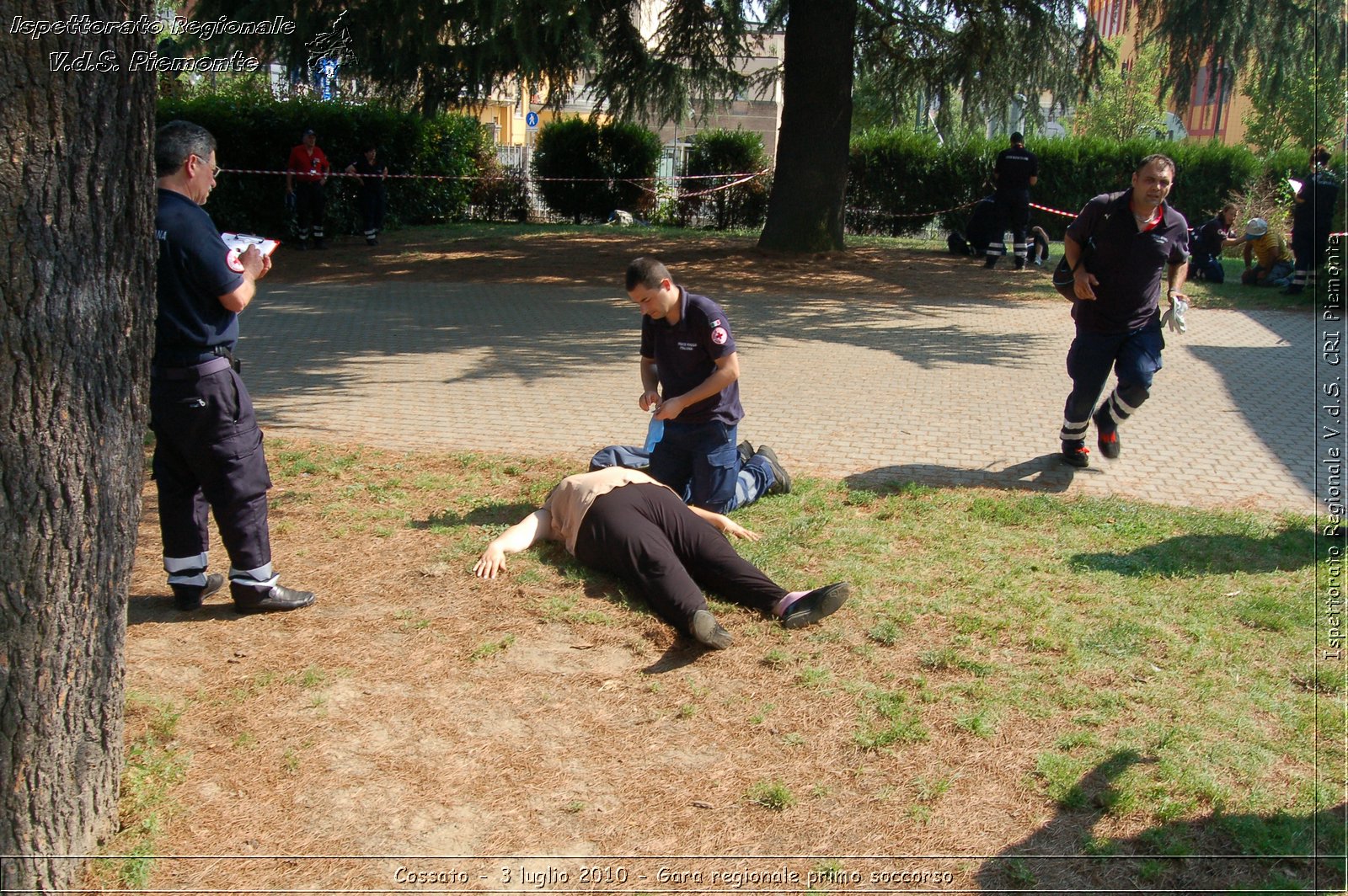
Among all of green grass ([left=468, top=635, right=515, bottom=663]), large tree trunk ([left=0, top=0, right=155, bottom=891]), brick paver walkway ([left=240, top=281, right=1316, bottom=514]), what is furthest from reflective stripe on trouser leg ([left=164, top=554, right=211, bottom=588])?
brick paver walkway ([left=240, top=281, right=1316, bottom=514])

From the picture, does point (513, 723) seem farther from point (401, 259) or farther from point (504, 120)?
point (504, 120)

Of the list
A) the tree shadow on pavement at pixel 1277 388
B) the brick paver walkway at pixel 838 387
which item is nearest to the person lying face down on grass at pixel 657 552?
the brick paver walkway at pixel 838 387

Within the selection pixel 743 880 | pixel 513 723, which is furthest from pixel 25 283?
pixel 743 880

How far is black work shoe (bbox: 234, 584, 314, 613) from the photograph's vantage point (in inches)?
192

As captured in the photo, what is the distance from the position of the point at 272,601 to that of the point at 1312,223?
1579 centimetres

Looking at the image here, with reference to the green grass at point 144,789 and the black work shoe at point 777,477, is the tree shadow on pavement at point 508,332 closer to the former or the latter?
the black work shoe at point 777,477

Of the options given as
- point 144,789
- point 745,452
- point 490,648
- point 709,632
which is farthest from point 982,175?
point 144,789

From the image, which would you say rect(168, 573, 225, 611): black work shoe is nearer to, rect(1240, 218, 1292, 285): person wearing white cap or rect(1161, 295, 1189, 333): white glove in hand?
rect(1161, 295, 1189, 333): white glove in hand

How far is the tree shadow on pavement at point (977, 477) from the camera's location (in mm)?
6910

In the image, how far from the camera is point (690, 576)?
16.6 feet

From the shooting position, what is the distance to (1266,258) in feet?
58.2

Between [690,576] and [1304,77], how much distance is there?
49.4 feet

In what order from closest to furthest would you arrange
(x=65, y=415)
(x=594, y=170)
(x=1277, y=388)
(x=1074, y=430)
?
(x=65, y=415), (x=1074, y=430), (x=1277, y=388), (x=594, y=170)

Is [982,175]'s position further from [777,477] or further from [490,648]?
[490,648]
